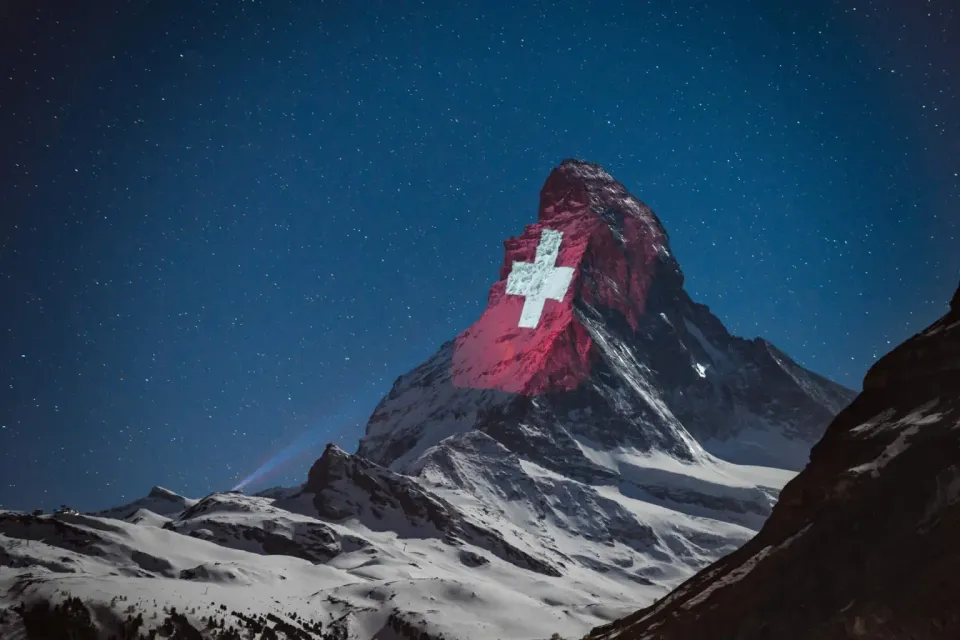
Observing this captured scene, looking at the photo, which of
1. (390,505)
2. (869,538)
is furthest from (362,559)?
(869,538)

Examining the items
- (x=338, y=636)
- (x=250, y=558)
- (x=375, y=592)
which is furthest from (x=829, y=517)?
(x=250, y=558)

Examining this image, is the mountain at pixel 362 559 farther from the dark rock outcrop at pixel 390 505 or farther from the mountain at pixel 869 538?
the mountain at pixel 869 538

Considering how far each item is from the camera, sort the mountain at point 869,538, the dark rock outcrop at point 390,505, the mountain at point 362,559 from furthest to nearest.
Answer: the dark rock outcrop at point 390,505, the mountain at point 362,559, the mountain at point 869,538

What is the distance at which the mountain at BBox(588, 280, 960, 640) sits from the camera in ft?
62.6

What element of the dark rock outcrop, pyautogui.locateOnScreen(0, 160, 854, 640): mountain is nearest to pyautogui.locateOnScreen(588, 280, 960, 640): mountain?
pyautogui.locateOnScreen(0, 160, 854, 640): mountain

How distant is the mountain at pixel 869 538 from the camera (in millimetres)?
19094

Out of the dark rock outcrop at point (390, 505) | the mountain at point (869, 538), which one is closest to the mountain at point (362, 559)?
the dark rock outcrop at point (390, 505)

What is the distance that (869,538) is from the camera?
2156 cm

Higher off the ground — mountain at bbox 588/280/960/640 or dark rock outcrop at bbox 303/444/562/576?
dark rock outcrop at bbox 303/444/562/576

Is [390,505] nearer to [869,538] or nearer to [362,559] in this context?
[362,559]

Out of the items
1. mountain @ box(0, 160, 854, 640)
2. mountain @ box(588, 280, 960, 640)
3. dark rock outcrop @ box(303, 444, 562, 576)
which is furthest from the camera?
dark rock outcrop @ box(303, 444, 562, 576)

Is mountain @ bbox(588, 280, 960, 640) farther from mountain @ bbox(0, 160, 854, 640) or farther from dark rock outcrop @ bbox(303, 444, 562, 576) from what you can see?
dark rock outcrop @ bbox(303, 444, 562, 576)

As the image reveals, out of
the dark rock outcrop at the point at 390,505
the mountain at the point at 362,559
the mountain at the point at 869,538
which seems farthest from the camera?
the dark rock outcrop at the point at 390,505

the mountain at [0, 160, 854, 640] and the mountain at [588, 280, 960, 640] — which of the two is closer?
the mountain at [588, 280, 960, 640]
